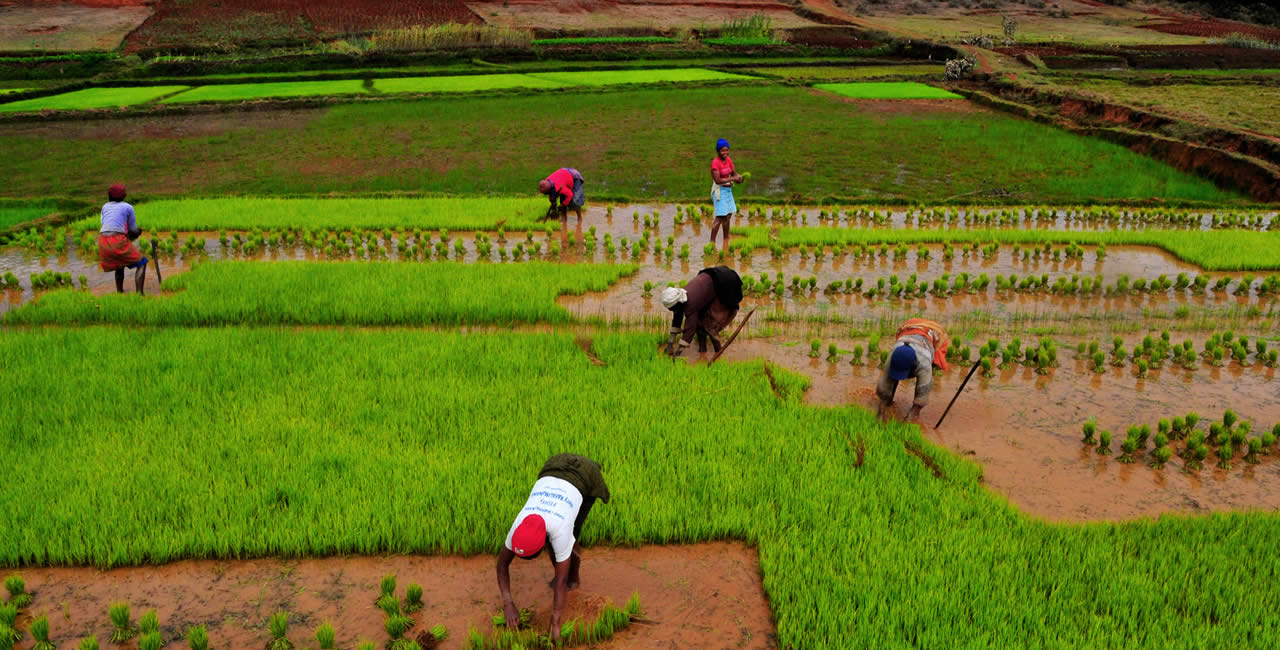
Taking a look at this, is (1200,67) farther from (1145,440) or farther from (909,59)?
(1145,440)

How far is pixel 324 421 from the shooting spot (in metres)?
5.47

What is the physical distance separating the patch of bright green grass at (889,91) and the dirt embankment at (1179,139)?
8.75 ft

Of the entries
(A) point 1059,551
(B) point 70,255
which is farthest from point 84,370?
(A) point 1059,551

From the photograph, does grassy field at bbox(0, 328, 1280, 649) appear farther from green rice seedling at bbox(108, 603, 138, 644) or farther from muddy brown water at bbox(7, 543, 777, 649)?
green rice seedling at bbox(108, 603, 138, 644)

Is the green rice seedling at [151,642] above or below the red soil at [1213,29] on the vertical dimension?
below

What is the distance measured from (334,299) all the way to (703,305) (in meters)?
3.84

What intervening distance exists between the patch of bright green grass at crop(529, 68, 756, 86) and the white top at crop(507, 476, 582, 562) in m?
22.9

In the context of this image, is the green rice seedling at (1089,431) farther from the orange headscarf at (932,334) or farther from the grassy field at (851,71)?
the grassy field at (851,71)

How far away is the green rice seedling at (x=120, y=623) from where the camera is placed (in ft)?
12.2

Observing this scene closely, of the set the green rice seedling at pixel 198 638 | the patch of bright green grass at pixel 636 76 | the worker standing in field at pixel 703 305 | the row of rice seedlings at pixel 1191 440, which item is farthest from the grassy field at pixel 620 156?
the green rice seedling at pixel 198 638

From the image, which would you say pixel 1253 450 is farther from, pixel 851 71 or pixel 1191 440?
pixel 851 71

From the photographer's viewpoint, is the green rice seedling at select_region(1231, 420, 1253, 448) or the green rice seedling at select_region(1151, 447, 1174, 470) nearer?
the green rice seedling at select_region(1151, 447, 1174, 470)

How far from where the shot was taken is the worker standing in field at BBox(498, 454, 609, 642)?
10.8 ft

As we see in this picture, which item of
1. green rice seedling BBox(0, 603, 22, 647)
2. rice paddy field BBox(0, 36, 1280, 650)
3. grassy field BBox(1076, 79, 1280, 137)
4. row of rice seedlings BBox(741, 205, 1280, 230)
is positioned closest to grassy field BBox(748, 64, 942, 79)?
grassy field BBox(1076, 79, 1280, 137)
